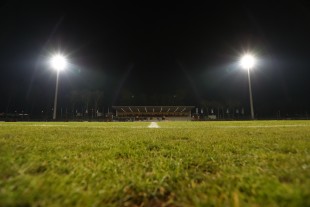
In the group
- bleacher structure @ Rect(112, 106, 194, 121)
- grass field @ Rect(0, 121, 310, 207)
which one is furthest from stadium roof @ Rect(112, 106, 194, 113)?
grass field @ Rect(0, 121, 310, 207)

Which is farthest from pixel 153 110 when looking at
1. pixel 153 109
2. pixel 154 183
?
pixel 154 183

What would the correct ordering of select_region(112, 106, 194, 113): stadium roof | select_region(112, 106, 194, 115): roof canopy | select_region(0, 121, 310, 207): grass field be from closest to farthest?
1. select_region(0, 121, 310, 207): grass field
2. select_region(112, 106, 194, 113): stadium roof
3. select_region(112, 106, 194, 115): roof canopy

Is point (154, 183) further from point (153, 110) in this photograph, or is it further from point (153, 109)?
point (153, 110)

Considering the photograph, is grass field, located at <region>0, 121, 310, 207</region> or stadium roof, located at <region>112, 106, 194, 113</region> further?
stadium roof, located at <region>112, 106, 194, 113</region>

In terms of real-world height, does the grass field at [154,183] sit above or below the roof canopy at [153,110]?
below

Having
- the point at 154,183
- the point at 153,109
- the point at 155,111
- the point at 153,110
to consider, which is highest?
the point at 153,109

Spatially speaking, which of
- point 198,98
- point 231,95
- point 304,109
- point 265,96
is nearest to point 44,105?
point 198,98

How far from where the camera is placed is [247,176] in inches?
89.4

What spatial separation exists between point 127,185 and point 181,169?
2.87 ft

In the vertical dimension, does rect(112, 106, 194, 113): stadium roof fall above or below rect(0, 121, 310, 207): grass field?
above

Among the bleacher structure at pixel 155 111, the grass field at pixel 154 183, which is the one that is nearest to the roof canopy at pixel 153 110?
the bleacher structure at pixel 155 111

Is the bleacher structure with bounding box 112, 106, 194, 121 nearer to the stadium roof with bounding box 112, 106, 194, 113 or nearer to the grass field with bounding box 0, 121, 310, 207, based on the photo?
the stadium roof with bounding box 112, 106, 194, 113

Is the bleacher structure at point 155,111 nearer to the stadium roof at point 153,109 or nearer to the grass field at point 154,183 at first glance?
the stadium roof at point 153,109

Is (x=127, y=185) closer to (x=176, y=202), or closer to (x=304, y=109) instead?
(x=176, y=202)
